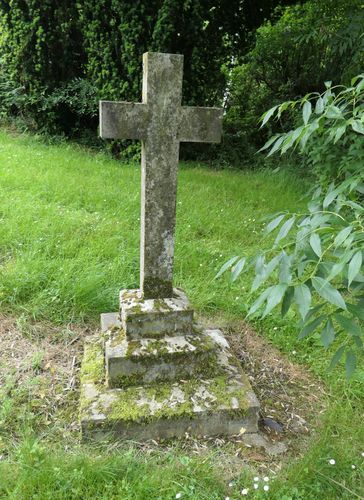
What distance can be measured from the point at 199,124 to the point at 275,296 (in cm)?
137

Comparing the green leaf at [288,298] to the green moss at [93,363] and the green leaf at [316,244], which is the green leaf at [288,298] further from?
the green moss at [93,363]

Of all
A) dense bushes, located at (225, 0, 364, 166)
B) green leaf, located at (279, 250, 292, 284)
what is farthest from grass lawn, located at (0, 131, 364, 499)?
dense bushes, located at (225, 0, 364, 166)

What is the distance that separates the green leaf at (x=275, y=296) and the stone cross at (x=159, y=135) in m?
1.18

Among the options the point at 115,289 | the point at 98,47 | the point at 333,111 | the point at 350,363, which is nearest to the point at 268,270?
the point at 350,363

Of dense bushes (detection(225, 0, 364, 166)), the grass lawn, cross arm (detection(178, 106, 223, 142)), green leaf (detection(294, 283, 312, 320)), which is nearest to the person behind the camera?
green leaf (detection(294, 283, 312, 320))

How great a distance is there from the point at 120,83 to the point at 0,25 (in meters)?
2.72

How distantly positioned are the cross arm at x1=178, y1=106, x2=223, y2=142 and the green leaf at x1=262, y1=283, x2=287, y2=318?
1287 mm

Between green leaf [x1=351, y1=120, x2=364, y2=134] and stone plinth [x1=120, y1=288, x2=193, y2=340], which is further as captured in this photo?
stone plinth [x1=120, y1=288, x2=193, y2=340]

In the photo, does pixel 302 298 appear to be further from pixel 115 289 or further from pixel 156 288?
pixel 115 289

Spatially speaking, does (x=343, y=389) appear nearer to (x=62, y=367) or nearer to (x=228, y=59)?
(x=62, y=367)

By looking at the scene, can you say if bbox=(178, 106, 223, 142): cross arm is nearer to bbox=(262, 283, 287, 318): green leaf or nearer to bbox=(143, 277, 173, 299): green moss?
bbox=(143, 277, 173, 299): green moss

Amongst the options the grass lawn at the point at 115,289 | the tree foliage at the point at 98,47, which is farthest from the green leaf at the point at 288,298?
the tree foliage at the point at 98,47

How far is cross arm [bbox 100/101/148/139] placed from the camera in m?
2.20

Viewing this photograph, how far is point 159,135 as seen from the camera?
227 cm
